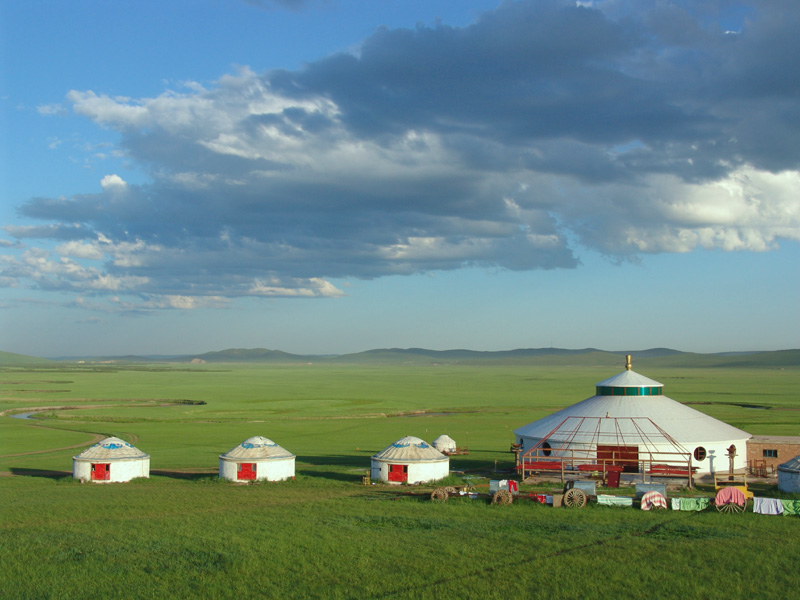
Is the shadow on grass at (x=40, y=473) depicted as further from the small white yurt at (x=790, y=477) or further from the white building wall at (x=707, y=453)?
the small white yurt at (x=790, y=477)

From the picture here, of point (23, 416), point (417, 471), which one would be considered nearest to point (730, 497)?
point (417, 471)

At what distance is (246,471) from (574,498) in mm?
20699

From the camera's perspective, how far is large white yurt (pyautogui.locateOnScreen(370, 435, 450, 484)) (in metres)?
43.7

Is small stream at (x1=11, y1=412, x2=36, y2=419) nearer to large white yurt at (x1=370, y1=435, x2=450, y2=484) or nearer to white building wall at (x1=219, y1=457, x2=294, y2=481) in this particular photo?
white building wall at (x1=219, y1=457, x2=294, y2=481)

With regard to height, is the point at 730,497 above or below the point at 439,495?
above

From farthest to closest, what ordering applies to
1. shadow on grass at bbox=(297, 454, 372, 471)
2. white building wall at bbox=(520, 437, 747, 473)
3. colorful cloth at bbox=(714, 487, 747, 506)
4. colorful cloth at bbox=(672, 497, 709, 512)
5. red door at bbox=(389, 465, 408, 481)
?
shadow on grass at bbox=(297, 454, 372, 471) → red door at bbox=(389, 465, 408, 481) → white building wall at bbox=(520, 437, 747, 473) → colorful cloth at bbox=(672, 497, 709, 512) → colorful cloth at bbox=(714, 487, 747, 506)

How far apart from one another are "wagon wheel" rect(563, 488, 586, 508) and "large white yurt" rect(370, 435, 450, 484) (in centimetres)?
1051

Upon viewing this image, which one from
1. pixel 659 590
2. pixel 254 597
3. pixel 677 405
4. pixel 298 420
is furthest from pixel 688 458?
pixel 298 420

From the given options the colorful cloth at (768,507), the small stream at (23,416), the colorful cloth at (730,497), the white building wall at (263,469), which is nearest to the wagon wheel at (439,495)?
the white building wall at (263,469)

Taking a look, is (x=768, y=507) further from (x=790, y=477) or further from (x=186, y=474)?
(x=186, y=474)

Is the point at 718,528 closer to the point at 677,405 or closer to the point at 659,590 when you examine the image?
the point at 659,590

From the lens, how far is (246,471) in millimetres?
45312

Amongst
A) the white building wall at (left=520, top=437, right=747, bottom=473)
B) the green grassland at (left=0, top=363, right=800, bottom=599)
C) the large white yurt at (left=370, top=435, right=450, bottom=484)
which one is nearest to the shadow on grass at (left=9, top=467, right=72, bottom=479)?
the green grassland at (left=0, top=363, right=800, bottom=599)

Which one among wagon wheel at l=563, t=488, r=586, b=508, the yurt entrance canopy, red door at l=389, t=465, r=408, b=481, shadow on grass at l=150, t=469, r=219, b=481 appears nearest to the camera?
wagon wheel at l=563, t=488, r=586, b=508
